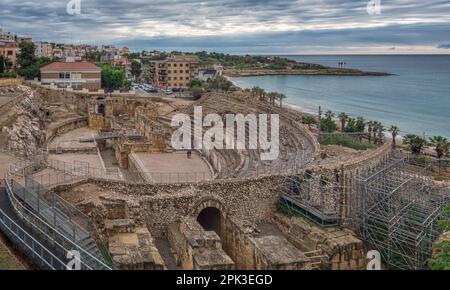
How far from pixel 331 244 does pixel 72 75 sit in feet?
206

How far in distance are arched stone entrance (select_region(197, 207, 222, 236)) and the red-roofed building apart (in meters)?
54.2

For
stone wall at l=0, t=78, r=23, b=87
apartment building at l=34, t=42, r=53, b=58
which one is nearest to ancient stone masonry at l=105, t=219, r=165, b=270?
stone wall at l=0, t=78, r=23, b=87

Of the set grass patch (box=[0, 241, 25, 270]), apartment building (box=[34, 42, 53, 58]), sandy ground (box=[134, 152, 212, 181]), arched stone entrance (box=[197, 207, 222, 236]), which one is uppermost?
apartment building (box=[34, 42, 53, 58])

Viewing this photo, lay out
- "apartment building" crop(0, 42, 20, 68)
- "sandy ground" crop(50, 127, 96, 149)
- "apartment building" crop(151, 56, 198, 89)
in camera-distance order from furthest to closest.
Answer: "apartment building" crop(151, 56, 198, 89), "apartment building" crop(0, 42, 20, 68), "sandy ground" crop(50, 127, 96, 149)

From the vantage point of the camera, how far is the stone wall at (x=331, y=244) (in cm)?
2100

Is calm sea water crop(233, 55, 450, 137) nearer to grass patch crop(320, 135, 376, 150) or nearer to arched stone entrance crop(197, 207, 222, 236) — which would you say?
grass patch crop(320, 135, 376, 150)

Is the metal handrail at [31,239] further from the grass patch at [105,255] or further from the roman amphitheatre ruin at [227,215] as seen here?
the grass patch at [105,255]

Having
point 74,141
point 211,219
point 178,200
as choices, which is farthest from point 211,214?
point 74,141

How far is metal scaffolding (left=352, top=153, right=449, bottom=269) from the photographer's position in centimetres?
2114

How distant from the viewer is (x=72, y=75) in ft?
251

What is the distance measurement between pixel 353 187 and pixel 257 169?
833cm

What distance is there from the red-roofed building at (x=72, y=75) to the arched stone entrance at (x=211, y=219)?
54220mm
